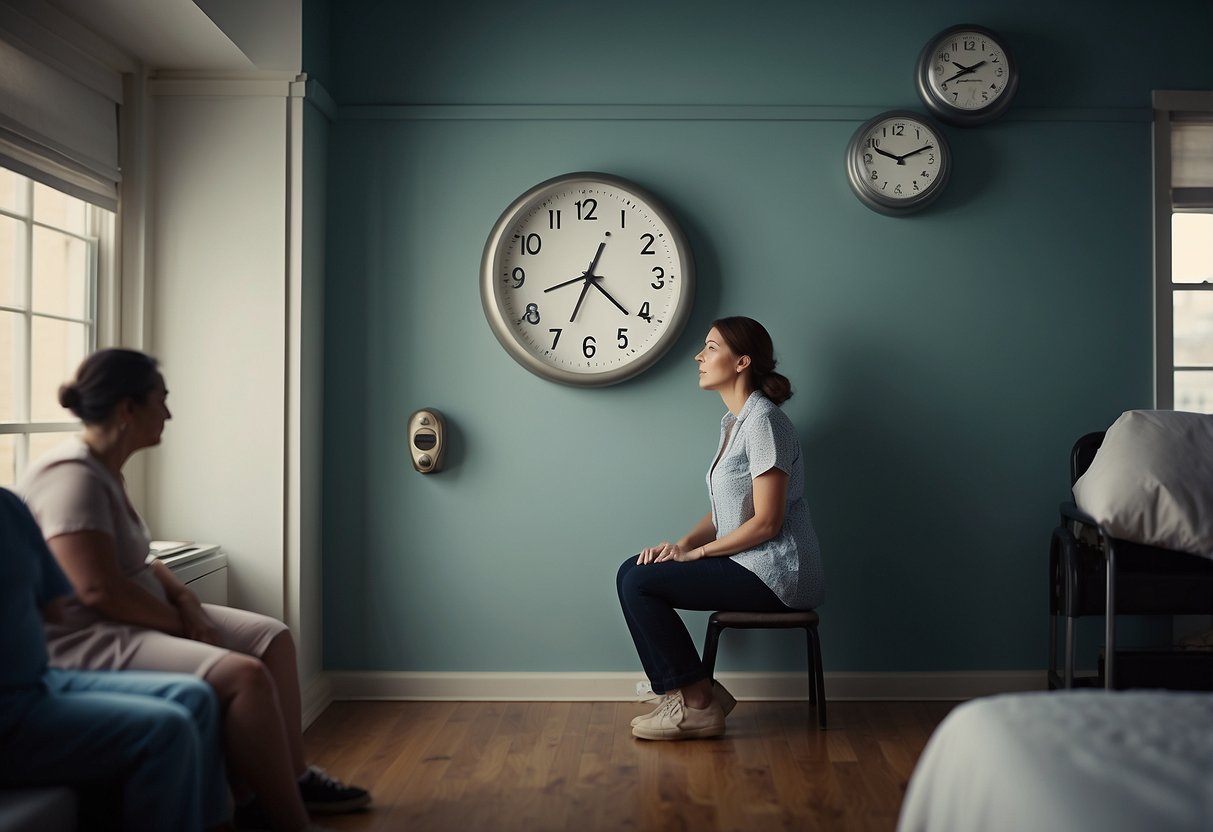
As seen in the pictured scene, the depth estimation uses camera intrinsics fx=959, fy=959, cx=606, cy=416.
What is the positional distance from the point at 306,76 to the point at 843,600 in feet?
8.01

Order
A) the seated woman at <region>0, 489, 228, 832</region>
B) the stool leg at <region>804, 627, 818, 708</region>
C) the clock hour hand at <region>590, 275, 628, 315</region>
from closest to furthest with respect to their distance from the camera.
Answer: the seated woman at <region>0, 489, 228, 832</region>
the stool leg at <region>804, 627, 818, 708</region>
the clock hour hand at <region>590, 275, 628, 315</region>

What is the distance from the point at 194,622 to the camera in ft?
7.07

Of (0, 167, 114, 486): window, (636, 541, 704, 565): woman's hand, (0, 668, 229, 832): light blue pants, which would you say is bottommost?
(0, 668, 229, 832): light blue pants

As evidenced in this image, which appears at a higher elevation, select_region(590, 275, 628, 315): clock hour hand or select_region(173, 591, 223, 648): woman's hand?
select_region(590, 275, 628, 315): clock hour hand

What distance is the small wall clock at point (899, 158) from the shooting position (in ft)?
10.4

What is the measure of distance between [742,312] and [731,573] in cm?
92

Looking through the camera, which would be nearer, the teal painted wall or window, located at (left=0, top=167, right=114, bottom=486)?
window, located at (left=0, top=167, right=114, bottom=486)

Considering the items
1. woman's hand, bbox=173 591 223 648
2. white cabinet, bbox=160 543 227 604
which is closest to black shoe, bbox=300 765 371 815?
woman's hand, bbox=173 591 223 648

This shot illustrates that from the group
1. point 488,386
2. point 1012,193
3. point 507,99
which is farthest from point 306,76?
point 1012,193

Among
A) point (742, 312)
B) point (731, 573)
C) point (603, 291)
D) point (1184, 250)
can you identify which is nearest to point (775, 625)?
point (731, 573)

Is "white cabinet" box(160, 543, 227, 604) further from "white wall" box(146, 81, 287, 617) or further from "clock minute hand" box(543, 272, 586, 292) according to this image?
"clock minute hand" box(543, 272, 586, 292)

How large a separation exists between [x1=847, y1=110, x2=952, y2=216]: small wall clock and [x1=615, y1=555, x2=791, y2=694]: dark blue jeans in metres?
1.34

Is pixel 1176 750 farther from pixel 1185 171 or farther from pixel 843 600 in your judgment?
pixel 1185 171

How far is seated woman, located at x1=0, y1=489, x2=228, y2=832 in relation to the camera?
166 cm
